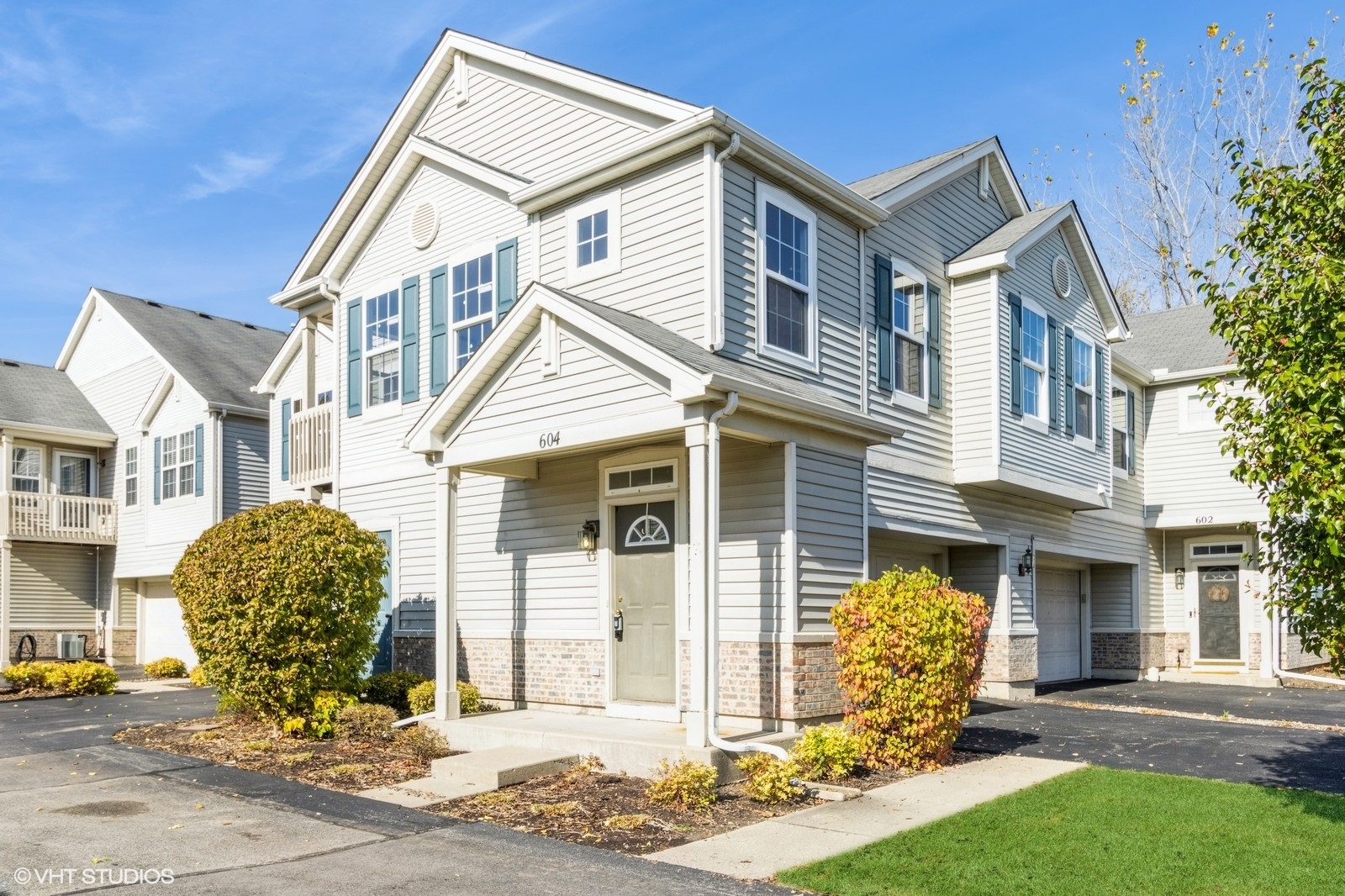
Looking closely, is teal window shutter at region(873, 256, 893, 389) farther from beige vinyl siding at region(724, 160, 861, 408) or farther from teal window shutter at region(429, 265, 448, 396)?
teal window shutter at region(429, 265, 448, 396)

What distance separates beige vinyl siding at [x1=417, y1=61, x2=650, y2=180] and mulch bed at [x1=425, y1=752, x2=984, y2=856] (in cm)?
701

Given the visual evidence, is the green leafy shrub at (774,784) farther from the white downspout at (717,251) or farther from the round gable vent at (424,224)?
the round gable vent at (424,224)

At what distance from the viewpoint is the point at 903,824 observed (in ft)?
26.9

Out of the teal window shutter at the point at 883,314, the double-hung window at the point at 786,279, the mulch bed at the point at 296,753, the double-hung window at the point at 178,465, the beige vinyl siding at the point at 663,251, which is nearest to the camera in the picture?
the mulch bed at the point at 296,753

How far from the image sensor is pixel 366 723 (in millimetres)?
12234

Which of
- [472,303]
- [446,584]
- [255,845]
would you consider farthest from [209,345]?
[255,845]

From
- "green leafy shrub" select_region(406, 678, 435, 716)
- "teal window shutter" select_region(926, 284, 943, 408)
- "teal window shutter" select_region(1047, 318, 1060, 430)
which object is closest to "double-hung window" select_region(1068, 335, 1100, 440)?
"teal window shutter" select_region(1047, 318, 1060, 430)

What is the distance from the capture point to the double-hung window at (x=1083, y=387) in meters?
18.0

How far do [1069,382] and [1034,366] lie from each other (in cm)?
146

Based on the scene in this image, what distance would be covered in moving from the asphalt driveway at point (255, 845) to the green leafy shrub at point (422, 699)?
2454 mm

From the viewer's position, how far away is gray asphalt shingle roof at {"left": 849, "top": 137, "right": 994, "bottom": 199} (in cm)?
1462

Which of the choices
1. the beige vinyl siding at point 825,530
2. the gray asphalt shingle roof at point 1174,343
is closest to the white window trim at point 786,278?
the beige vinyl siding at point 825,530

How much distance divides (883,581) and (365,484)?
8.65 meters

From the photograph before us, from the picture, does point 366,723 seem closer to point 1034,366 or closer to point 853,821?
point 853,821
